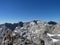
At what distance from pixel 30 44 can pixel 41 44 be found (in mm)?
4655

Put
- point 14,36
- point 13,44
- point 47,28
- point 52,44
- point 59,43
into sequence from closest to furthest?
1. point 59,43
2. point 52,44
3. point 13,44
4. point 14,36
5. point 47,28

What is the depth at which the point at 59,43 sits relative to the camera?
851 inches

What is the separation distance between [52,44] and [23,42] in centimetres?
675

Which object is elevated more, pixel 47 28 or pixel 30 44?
pixel 47 28

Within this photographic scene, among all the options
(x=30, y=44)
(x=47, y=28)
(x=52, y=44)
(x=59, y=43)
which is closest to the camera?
(x=59, y=43)

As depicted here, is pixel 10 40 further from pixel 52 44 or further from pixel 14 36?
pixel 52 44

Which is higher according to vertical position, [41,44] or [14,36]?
[14,36]

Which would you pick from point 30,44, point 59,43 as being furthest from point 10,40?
point 59,43

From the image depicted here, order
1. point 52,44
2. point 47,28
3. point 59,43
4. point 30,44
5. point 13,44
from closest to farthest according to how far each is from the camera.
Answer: point 59,43
point 52,44
point 30,44
point 13,44
point 47,28

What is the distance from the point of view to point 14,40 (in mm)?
28219

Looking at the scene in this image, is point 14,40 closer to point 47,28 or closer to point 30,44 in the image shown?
point 30,44

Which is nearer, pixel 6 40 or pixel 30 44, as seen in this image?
pixel 30 44

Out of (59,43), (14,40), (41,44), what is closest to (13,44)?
(14,40)

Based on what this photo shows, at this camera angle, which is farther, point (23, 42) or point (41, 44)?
point (41, 44)
